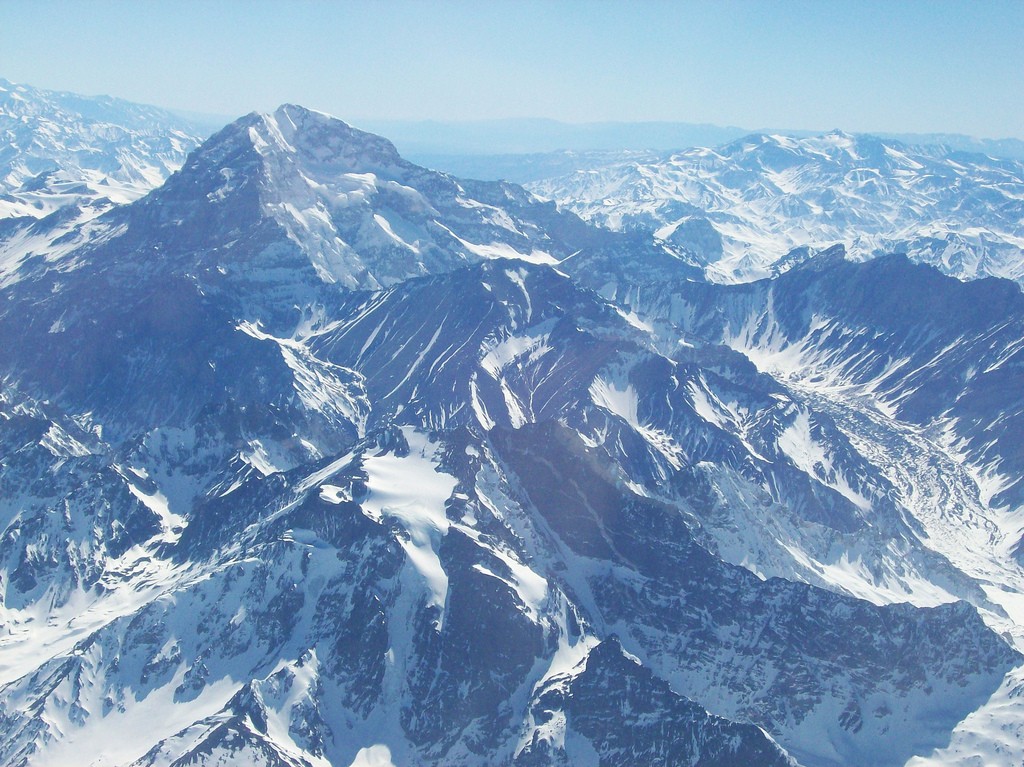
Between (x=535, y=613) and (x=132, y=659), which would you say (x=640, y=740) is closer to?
(x=535, y=613)

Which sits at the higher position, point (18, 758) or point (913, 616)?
point (913, 616)

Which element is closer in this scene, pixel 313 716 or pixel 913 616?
pixel 313 716

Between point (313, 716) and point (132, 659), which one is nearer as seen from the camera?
point (313, 716)

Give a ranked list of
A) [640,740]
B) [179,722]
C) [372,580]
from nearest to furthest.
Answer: [640,740] → [179,722] → [372,580]

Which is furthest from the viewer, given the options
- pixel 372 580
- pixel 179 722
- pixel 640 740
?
pixel 372 580

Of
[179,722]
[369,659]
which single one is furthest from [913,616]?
[179,722]

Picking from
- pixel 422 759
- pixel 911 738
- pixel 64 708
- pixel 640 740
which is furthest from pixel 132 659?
pixel 911 738

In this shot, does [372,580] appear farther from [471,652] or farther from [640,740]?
[640,740]

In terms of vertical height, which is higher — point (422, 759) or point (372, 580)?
point (372, 580)
